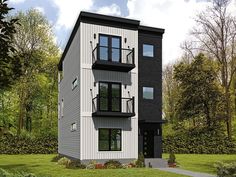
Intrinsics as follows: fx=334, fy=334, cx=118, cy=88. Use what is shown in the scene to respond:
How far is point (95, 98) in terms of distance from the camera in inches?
859

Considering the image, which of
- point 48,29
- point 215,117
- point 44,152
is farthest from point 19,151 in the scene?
point 215,117

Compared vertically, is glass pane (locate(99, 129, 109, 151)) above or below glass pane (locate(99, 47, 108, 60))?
below

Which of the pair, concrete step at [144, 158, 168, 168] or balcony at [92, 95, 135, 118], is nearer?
balcony at [92, 95, 135, 118]

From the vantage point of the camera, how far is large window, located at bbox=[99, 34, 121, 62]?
22.4 meters

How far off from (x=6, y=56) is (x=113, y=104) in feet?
55.1

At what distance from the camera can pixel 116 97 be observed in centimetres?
2281

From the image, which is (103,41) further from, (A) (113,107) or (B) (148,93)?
(B) (148,93)

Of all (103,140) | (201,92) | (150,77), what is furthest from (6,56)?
(201,92)

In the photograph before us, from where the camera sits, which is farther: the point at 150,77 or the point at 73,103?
the point at 150,77

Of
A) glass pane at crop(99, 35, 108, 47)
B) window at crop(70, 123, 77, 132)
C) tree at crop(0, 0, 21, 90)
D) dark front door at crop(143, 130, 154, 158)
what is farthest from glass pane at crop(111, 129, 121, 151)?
tree at crop(0, 0, 21, 90)

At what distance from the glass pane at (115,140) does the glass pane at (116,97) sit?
1.56 meters

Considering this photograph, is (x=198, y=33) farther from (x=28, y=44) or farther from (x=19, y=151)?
(x=19, y=151)

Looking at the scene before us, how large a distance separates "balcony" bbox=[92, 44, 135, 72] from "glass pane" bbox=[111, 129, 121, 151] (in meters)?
4.28

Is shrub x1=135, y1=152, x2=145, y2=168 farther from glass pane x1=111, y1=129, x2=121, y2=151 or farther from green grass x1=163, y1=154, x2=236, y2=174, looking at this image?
green grass x1=163, y1=154, x2=236, y2=174
